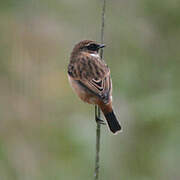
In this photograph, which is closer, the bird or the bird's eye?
the bird

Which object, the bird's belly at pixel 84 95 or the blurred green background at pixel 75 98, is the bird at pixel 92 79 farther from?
the blurred green background at pixel 75 98

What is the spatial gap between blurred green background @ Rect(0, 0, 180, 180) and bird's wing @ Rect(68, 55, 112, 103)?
36cm

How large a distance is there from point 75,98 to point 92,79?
4.31ft

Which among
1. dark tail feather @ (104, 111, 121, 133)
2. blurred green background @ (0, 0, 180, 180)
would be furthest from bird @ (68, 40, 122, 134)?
blurred green background @ (0, 0, 180, 180)

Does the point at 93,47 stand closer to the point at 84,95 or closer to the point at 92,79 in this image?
the point at 92,79

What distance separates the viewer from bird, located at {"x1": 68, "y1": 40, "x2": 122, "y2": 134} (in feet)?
14.9

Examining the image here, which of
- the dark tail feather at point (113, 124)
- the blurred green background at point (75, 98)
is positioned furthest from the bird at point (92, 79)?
the blurred green background at point (75, 98)

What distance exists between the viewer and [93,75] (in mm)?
4945

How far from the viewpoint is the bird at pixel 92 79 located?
14.9 feet

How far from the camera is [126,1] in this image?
605 cm

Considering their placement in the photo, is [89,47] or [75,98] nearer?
[89,47]

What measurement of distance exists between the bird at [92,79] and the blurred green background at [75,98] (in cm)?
31

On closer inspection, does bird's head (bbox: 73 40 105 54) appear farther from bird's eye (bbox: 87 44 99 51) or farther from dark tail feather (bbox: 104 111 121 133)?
dark tail feather (bbox: 104 111 121 133)

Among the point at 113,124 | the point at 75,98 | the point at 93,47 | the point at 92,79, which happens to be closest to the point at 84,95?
the point at 92,79
